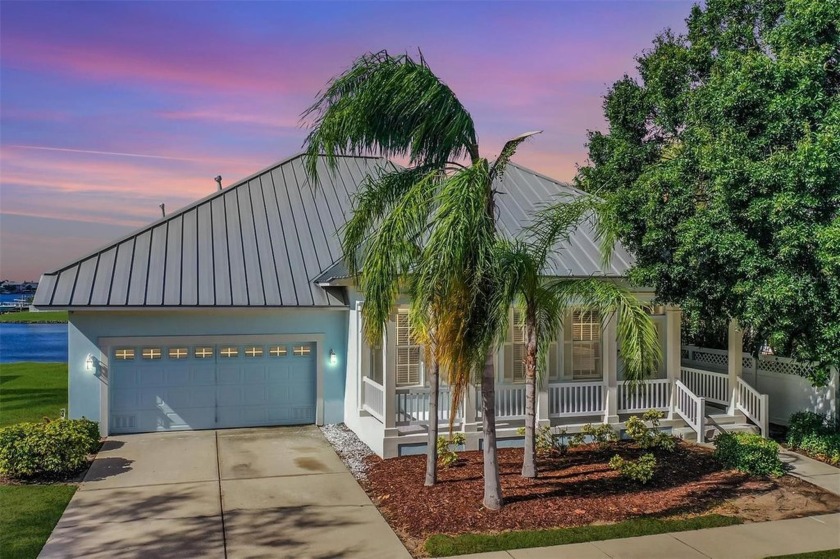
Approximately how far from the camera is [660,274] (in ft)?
42.3

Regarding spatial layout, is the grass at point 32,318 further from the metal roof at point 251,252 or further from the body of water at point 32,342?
the metal roof at point 251,252

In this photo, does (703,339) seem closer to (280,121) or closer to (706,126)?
(706,126)

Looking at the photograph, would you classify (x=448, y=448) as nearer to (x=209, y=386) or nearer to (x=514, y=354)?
(x=514, y=354)

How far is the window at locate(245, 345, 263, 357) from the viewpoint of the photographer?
47.0 ft

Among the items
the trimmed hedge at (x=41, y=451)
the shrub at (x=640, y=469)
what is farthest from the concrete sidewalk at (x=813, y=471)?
the trimmed hedge at (x=41, y=451)

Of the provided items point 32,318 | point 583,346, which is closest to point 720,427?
point 583,346

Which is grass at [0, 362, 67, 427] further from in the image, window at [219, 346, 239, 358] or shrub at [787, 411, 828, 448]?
shrub at [787, 411, 828, 448]

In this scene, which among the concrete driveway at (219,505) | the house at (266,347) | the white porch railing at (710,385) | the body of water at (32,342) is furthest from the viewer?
the body of water at (32,342)

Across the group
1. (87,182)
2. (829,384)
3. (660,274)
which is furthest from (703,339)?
(87,182)

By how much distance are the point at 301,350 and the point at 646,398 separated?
25.3ft

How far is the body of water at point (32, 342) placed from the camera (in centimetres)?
3271

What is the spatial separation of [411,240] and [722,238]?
19.8 ft

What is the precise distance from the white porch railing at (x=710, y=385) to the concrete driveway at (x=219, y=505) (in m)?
8.67

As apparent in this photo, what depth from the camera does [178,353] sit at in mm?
13930
